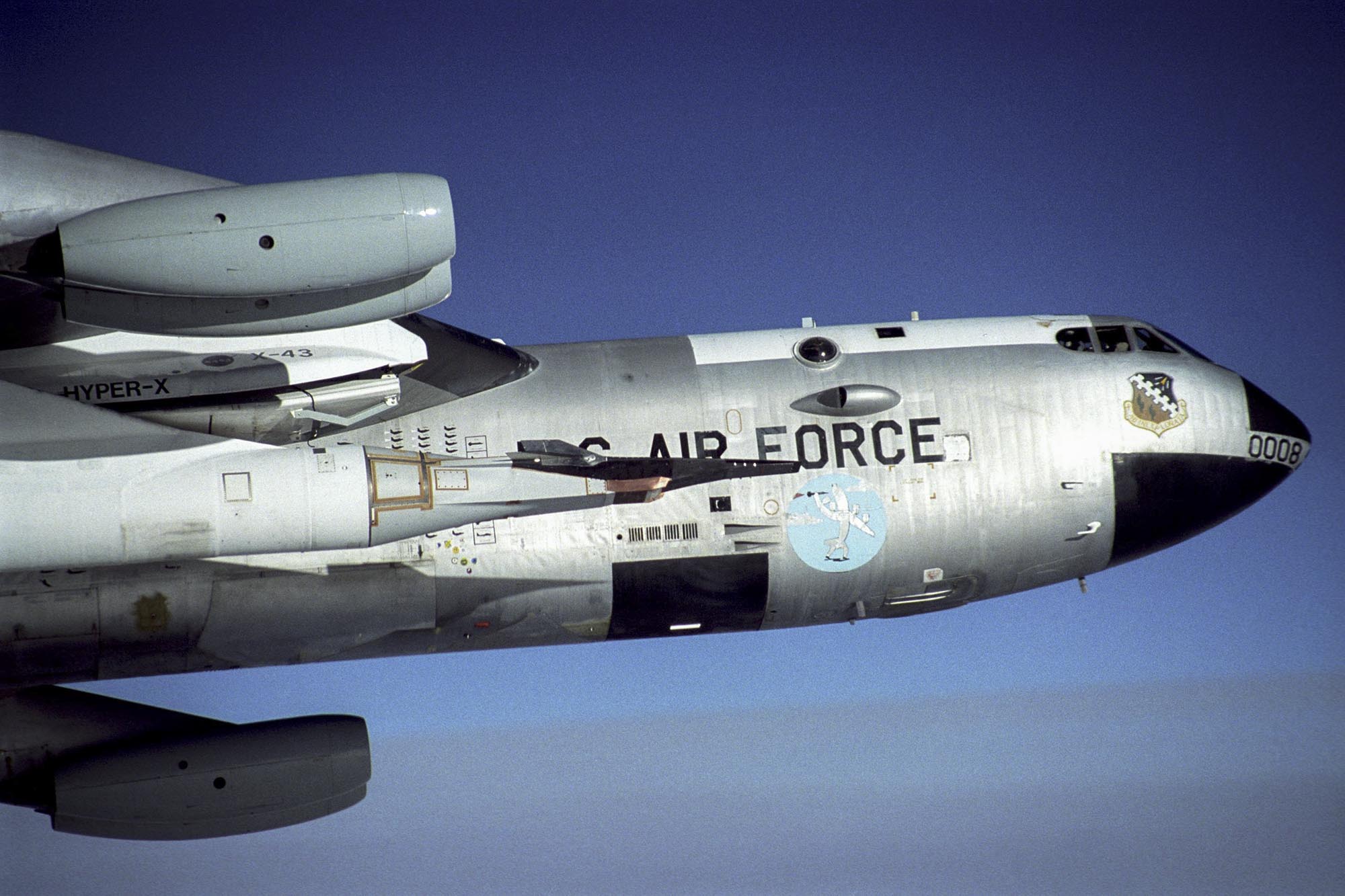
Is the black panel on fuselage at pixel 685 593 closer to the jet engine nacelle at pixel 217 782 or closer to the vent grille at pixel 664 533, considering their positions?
the vent grille at pixel 664 533

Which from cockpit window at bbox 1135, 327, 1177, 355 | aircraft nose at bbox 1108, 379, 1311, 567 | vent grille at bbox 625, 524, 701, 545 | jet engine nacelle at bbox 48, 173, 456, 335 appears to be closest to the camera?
jet engine nacelle at bbox 48, 173, 456, 335

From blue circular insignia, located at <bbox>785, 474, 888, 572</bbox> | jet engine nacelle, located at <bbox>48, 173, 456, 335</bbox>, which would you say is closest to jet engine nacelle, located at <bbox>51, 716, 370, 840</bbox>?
blue circular insignia, located at <bbox>785, 474, 888, 572</bbox>

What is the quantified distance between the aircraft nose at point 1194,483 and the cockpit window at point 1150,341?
88cm

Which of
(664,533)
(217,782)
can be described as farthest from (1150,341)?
(217,782)

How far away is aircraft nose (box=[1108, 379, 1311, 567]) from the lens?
43.0ft

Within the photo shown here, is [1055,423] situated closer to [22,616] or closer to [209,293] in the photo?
[209,293]

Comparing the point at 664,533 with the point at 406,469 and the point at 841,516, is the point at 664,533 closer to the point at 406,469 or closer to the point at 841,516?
the point at 841,516

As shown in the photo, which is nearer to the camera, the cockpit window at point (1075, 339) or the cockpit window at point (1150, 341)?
the cockpit window at point (1075, 339)

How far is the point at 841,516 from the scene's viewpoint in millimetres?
12500

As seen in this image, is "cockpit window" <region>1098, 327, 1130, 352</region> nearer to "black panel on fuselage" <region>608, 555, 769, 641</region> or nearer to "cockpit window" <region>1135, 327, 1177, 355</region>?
"cockpit window" <region>1135, 327, 1177, 355</region>

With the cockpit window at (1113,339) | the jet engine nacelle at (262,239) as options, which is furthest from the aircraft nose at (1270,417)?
the jet engine nacelle at (262,239)

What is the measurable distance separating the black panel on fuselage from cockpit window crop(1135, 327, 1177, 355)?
176 inches

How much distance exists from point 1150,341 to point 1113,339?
15.7 inches

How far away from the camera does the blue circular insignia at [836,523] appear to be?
12461 mm
